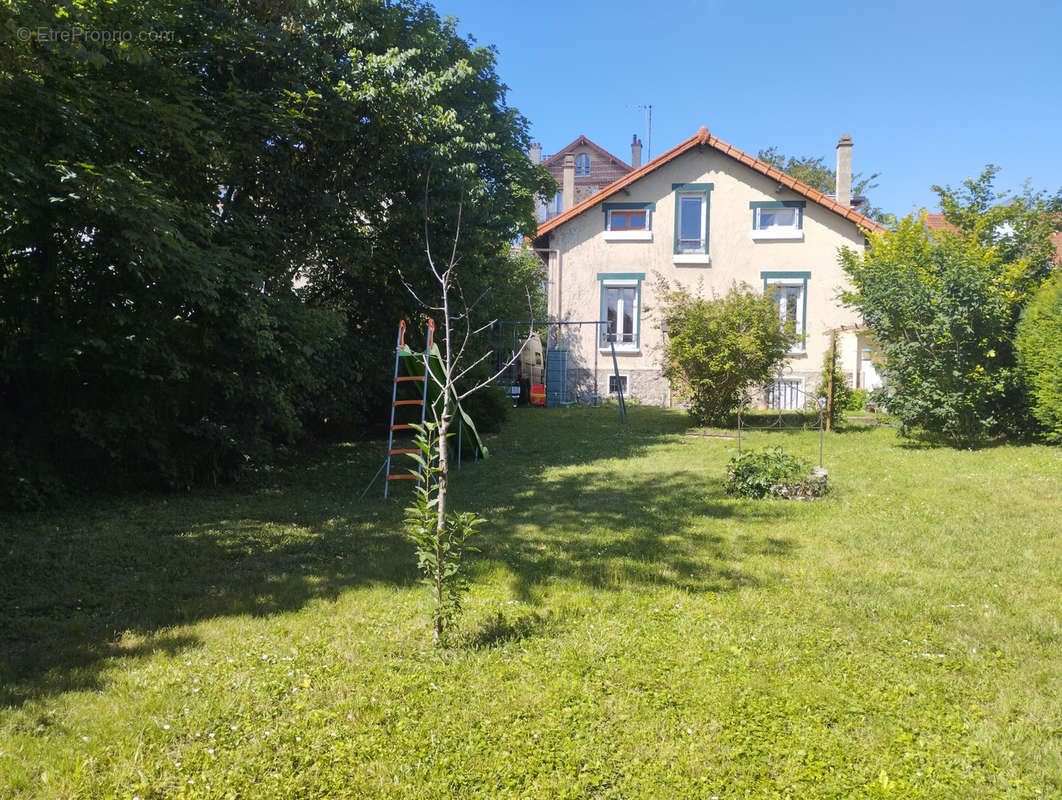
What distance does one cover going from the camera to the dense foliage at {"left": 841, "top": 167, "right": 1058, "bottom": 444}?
12.3 m

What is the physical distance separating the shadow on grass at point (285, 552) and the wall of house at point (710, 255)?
1295 centimetres

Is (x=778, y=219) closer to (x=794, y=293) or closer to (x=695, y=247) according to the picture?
(x=794, y=293)

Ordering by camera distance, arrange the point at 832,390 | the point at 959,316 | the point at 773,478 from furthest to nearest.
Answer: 1. the point at 832,390
2. the point at 959,316
3. the point at 773,478

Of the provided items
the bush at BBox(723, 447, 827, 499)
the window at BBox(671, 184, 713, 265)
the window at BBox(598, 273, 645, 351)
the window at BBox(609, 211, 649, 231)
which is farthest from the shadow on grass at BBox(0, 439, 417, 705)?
the window at BBox(671, 184, 713, 265)

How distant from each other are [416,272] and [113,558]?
7.86 m

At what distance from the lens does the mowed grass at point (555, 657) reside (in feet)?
9.95

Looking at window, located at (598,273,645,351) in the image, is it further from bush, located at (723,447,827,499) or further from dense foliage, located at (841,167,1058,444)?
bush, located at (723,447,827,499)

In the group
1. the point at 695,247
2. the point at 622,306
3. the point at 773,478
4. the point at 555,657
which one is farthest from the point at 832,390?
the point at 555,657

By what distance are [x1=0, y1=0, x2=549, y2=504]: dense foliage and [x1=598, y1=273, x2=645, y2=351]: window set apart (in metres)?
9.80

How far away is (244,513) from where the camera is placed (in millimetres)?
8242

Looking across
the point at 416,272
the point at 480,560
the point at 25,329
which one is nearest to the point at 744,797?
the point at 480,560

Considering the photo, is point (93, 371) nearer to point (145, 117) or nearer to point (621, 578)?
point (145, 117)

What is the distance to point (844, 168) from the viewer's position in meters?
24.5

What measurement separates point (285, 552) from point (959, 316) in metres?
11.6
